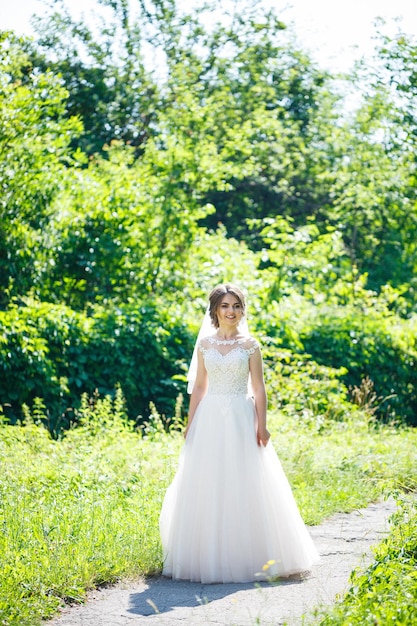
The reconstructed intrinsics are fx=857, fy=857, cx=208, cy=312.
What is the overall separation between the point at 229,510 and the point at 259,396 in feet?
2.77

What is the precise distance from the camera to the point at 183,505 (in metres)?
6.05

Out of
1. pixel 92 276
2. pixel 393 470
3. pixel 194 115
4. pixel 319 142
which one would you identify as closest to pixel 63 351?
pixel 92 276

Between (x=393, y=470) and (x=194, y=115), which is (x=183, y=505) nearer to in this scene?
(x=393, y=470)

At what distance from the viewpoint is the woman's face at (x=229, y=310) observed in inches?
250

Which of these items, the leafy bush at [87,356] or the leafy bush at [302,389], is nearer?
the leafy bush at [87,356]

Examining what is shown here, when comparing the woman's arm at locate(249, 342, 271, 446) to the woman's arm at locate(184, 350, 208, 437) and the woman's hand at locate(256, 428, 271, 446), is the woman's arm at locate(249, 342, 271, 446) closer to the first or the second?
the woman's hand at locate(256, 428, 271, 446)

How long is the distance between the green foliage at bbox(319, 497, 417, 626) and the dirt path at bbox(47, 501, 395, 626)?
0.30 m

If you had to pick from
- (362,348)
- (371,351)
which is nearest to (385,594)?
(362,348)

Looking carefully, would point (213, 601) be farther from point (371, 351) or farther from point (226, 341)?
point (371, 351)

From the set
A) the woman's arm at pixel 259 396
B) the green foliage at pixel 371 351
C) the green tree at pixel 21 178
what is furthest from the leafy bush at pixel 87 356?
the woman's arm at pixel 259 396

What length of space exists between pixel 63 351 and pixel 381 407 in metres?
6.01

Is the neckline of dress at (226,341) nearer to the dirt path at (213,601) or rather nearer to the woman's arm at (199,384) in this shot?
the woman's arm at (199,384)

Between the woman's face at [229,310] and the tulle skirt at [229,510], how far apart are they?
57cm

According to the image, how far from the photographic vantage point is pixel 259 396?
623 centimetres
